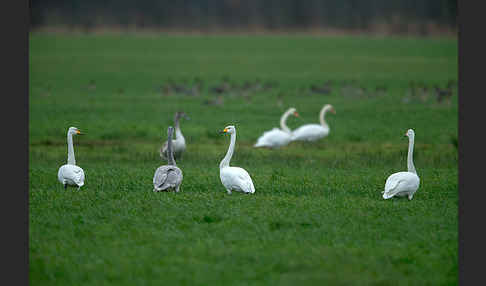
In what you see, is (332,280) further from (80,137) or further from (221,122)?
(221,122)

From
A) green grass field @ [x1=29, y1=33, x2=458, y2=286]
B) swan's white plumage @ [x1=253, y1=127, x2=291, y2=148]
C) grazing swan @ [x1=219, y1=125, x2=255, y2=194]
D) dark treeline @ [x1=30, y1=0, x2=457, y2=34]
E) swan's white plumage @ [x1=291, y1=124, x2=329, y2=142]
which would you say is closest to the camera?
green grass field @ [x1=29, y1=33, x2=458, y2=286]

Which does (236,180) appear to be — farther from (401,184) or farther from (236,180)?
(401,184)

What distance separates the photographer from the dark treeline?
78.4 metres

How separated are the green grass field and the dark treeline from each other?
139ft

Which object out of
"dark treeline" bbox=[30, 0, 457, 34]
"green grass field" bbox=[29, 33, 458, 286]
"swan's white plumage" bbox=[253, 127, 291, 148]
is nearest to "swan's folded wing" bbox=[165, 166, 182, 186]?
"green grass field" bbox=[29, 33, 458, 286]

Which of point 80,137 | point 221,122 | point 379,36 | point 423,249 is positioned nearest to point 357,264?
point 423,249

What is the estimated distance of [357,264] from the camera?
8.38m

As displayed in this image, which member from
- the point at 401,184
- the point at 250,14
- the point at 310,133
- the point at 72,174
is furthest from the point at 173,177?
the point at 250,14

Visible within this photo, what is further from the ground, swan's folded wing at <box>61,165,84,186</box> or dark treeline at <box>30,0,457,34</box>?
dark treeline at <box>30,0,457,34</box>

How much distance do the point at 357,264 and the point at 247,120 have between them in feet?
59.1

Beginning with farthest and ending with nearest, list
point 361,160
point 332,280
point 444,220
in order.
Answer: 1. point 361,160
2. point 444,220
3. point 332,280

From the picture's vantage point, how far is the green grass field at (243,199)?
8.31 m

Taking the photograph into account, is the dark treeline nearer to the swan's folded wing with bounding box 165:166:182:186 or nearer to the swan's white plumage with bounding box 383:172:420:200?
the swan's folded wing with bounding box 165:166:182:186

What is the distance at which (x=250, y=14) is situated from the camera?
278 feet
